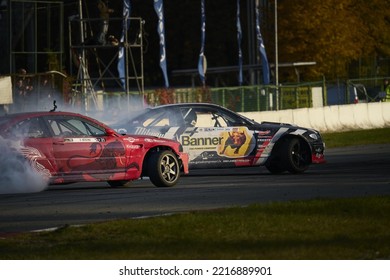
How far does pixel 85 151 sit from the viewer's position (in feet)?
60.5

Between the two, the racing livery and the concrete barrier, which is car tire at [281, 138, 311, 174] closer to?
the racing livery

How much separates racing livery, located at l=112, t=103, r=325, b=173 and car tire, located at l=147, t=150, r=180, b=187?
1.96 m

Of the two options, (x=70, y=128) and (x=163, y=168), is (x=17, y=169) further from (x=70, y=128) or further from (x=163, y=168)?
(x=163, y=168)

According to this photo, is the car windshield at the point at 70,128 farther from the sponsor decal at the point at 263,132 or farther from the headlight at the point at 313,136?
the headlight at the point at 313,136

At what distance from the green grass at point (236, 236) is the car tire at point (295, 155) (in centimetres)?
670

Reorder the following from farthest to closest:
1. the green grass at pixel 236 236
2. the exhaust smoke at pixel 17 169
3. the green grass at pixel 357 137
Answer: the green grass at pixel 357 137 → the exhaust smoke at pixel 17 169 → the green grass at pixel 236 236

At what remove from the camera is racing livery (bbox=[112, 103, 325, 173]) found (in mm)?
21516

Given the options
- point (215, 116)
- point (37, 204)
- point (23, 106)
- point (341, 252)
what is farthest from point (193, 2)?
point (341, 252)

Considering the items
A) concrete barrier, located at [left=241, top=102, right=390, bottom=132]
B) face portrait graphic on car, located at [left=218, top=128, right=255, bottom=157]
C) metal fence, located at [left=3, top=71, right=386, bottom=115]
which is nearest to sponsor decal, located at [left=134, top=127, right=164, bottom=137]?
face portrait graphic on car, located at [left=218, top=128, right=255, bottom=157]

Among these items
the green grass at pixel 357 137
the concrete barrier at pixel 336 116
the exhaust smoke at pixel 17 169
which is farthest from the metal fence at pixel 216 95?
the exhaust smoke at pixel 17 169

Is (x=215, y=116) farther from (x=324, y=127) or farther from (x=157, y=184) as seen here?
(x=324, y=127)

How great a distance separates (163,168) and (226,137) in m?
2.75

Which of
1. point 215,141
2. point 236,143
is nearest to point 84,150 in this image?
point 215,141

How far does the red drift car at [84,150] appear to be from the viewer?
18062 millimetres
